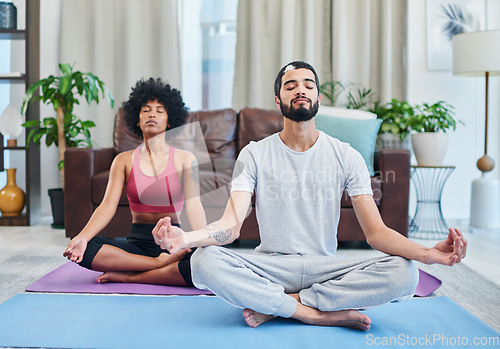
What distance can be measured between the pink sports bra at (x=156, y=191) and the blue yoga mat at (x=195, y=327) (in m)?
0.44

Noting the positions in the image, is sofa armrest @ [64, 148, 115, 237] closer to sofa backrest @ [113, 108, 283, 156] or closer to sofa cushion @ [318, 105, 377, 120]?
sofa backrest @ [113, 108, 283, 156]

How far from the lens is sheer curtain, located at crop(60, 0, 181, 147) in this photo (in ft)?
14.2

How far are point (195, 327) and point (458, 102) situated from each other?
3492mm

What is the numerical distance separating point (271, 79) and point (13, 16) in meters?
2.13

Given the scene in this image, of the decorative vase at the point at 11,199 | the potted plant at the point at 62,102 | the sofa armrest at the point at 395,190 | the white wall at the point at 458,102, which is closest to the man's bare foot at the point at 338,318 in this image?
the sofa armrest at the point at 395,190

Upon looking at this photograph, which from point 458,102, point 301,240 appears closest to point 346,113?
point 458,102

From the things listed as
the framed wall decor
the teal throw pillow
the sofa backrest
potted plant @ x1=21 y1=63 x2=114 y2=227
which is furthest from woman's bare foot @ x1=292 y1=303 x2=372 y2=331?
the framed wall decor

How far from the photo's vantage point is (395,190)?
10.3ft

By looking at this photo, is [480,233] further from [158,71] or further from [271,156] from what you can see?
[158,71]

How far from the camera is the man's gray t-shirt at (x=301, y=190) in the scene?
5.51 ft

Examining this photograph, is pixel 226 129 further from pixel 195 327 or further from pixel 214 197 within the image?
pixel 195 327

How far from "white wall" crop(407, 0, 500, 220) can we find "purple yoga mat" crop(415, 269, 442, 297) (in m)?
2.08

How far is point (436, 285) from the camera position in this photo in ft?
7.00

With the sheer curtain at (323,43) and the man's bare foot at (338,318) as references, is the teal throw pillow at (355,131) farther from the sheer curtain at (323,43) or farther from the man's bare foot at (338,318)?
the man's bare foot at (338,318)
